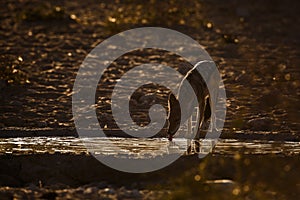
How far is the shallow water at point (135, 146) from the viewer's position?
36.0 ft

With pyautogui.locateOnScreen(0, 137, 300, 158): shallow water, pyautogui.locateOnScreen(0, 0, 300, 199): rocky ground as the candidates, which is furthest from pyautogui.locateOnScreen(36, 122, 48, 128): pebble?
pyautogui.locateOnScreen(0, 137, 300, 158): shallow water

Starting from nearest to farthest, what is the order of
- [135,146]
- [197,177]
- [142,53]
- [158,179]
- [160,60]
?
[197,177] < [158,179] < [135,146] < [160,60] < [142,53]

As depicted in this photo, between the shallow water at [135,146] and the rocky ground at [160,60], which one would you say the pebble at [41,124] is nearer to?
the rocky ground at [160,60]

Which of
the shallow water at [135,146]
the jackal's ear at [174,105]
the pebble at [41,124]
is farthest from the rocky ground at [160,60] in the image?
the jackal's ear at [174,105]

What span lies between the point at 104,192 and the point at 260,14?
17.5m

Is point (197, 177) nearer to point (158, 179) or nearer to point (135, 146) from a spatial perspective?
point (158, 179)

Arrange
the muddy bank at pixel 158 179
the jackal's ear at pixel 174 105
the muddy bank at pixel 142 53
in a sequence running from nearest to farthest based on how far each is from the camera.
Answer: the muddy bank at pixel 158 179 → the jackal's ear at pixel 174 105 → the muddy bank at pixel 142 53

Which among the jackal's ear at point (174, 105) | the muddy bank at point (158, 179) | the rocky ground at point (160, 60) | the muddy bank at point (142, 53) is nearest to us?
the muddy bank at point (158, 179)

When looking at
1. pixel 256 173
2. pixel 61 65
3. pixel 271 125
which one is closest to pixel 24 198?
pixel 256 173

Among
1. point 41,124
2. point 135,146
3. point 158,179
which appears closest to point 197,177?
point 158,179

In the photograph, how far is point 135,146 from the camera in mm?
11672

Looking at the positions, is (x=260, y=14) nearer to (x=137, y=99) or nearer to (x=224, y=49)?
Result: (x=224, y=49)

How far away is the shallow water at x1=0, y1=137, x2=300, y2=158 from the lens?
36.0 feet

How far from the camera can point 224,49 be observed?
2039 cm
